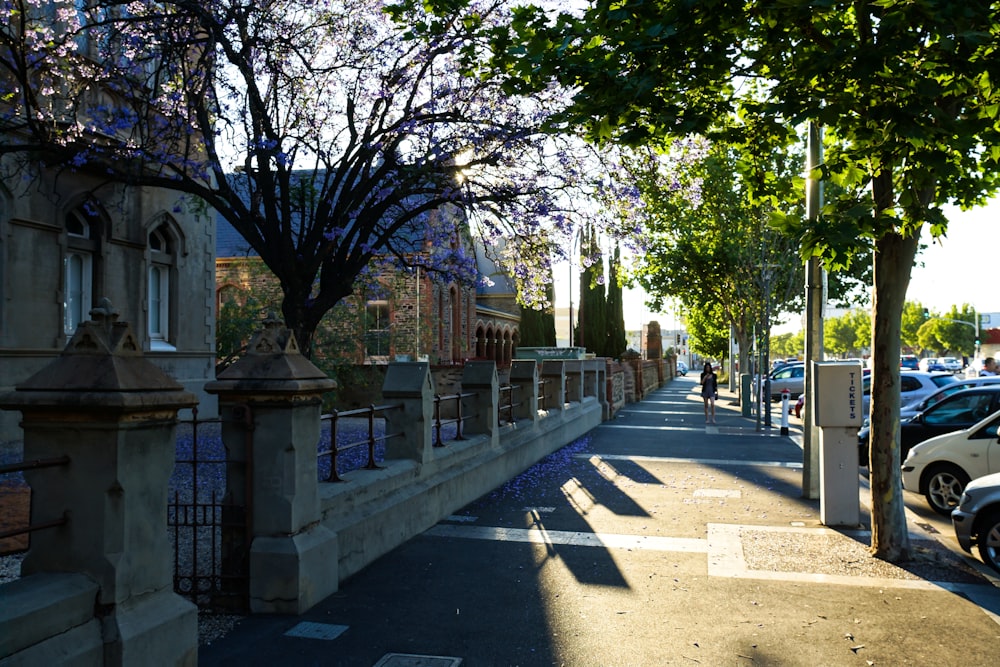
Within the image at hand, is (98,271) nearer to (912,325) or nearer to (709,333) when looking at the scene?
(709,333)

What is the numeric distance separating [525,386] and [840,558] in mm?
7384

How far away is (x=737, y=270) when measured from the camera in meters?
32.7

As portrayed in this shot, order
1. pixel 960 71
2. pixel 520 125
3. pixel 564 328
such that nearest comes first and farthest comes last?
pixel 960 71
pixel 520 125
pixel 564 328

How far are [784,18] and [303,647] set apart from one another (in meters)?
5.89

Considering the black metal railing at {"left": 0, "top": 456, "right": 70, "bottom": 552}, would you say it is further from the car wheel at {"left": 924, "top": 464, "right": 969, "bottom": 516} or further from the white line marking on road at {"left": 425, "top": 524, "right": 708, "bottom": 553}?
the car wheel at {"left": 924, "top": 464, "right": 969, "bottom": 516}

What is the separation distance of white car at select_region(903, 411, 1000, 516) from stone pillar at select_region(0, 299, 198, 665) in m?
9.44

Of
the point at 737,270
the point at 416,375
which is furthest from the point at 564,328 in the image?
the point at 416,375

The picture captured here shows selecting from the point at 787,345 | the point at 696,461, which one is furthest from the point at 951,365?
the point at 787,345

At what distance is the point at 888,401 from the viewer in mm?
7656

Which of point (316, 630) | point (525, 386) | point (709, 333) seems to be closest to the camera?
point (316, 630)

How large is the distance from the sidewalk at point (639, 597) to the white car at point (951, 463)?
1.40 metres

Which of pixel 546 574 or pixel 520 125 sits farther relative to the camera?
pixel 520 125

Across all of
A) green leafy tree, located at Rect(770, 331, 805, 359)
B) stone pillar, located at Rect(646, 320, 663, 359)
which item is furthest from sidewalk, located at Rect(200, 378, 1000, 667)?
green leafy tree, located at Rect(770, 331, 805, 359)

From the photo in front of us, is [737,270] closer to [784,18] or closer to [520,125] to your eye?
[520,125]
